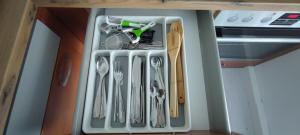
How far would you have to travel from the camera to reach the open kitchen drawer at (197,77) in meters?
0.58

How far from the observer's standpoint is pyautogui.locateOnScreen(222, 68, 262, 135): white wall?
103 centimetres

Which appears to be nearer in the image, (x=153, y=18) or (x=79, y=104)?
(x=79, y=104)

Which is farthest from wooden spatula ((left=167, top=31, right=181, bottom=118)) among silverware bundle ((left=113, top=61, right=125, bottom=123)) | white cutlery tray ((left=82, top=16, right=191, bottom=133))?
silverware bundle ((left=113, top=61, right=125, bottom=123))

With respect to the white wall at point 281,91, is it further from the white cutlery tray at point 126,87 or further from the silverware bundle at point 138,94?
the silverware bundle at point 138,94

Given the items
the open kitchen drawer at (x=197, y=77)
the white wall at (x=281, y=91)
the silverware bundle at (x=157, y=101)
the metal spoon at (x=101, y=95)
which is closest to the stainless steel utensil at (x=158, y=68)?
the silverware bundle at (x=157, y=101)

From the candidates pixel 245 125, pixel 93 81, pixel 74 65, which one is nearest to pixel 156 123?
pixel 93 81

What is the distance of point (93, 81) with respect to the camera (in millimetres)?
675

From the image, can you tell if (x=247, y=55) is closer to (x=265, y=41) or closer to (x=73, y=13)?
(x=265, y=41)

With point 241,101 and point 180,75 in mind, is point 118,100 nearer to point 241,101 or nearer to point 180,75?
point 180,75

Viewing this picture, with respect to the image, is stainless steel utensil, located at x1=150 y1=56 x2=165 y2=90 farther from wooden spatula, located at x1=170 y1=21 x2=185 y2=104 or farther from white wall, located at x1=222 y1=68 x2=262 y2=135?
white wall, located at x1=222 y1=68 x2=262 y2=135

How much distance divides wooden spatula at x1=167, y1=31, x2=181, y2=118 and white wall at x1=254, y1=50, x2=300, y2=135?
72cm

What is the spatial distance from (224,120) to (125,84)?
0.41 metres

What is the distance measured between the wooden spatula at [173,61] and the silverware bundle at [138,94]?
0.37 feet

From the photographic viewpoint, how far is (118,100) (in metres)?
0.65
